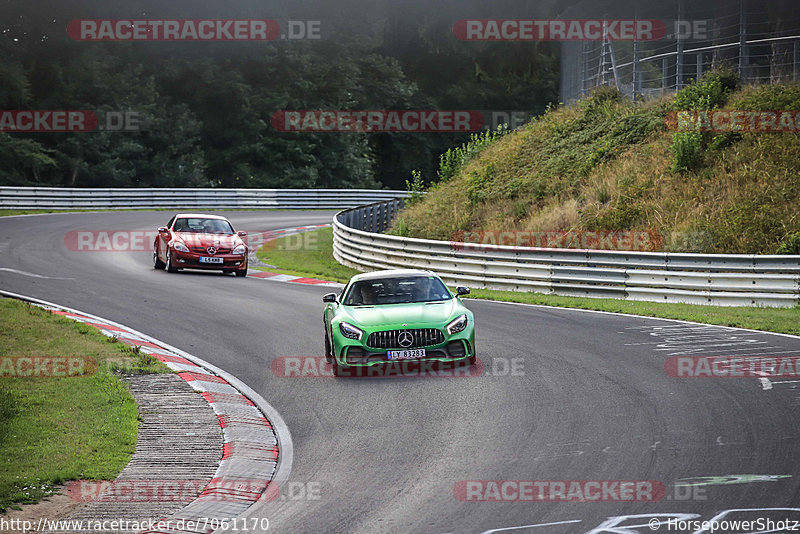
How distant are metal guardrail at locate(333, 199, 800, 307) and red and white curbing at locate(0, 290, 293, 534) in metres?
9.67

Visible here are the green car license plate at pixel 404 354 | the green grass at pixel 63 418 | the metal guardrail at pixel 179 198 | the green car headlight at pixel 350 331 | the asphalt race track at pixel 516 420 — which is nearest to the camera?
the asphalt race track at pixel 516 420

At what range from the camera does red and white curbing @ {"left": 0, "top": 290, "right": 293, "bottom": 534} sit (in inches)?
295

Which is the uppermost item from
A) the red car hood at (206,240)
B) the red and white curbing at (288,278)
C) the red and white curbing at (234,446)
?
the red car hood at (206,240)

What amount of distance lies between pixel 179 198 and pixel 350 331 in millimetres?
37226

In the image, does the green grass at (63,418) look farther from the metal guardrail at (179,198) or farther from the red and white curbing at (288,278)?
the metal guardrail at (179,198)

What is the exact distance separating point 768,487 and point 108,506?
199 inches

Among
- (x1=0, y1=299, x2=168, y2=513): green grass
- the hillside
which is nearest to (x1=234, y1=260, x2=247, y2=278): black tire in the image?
the hillside

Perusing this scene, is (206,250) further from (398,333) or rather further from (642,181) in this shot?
(398,333)

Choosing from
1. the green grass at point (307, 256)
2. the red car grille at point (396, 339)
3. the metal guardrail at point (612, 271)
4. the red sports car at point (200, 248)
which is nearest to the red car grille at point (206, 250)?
the red sports car at point (200, 248)

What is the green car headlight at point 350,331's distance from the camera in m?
12.5

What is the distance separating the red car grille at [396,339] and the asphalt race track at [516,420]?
0.46 metres

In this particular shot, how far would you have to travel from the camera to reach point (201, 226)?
25375 mm

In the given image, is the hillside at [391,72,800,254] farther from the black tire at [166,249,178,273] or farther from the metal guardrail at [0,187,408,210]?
the metal guardrail at [0,187,408,210]

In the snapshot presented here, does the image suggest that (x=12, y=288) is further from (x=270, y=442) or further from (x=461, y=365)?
(x=270, y=442)
